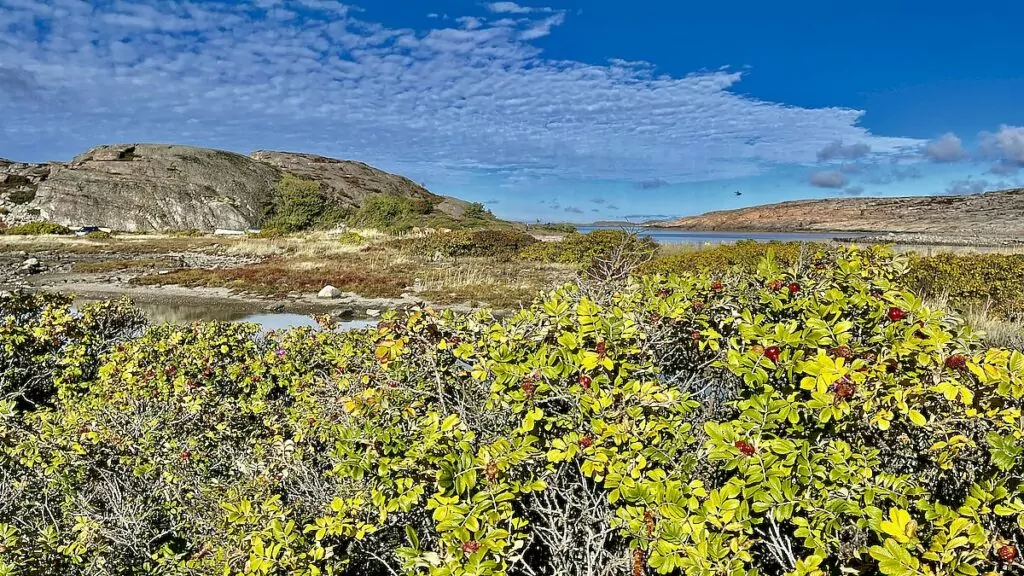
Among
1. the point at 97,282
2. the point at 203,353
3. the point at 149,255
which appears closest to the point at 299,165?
the point at 149,255

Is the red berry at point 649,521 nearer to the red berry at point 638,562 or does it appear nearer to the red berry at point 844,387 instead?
the red berry at point 638,562

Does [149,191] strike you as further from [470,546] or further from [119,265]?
[470,546]

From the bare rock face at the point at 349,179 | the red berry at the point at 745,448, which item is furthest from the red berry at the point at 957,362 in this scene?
the bare rock face at the point at 349,179

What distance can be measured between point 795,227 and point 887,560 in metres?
75.1

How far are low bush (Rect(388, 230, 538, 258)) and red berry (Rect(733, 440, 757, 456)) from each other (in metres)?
23.6

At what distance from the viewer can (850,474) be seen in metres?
1.63

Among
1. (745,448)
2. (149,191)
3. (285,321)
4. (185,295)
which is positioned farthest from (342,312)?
(149,191)

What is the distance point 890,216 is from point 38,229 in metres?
77.4

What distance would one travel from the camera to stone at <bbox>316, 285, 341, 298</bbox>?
1638cm

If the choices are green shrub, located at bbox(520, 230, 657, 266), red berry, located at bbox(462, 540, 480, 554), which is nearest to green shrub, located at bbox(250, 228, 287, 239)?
green shrub, located at bbox(520, 230, 657, 266)

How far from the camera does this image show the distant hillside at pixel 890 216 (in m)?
43.8

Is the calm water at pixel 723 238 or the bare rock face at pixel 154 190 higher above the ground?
the bare rock face at pixel 154 190

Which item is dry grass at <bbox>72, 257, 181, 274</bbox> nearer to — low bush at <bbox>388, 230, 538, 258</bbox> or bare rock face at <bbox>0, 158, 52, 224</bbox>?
low bush at <bbox>388, 230, 538, 258</bbox>

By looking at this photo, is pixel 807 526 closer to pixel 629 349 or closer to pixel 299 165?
pixel 629 349
